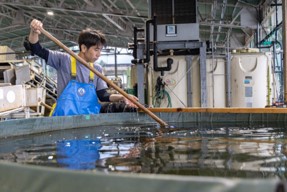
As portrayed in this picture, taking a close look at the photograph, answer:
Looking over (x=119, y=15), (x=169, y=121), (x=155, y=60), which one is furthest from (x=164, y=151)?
(x=119, y=15)

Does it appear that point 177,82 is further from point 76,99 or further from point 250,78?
point 76,99

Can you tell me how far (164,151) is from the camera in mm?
2252

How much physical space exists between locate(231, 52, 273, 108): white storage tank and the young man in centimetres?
432

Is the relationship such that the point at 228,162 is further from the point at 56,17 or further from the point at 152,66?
the point at 56,17

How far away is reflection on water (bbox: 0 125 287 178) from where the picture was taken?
1.72 metres

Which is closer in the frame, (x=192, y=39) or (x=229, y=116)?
(x=229, y=116)

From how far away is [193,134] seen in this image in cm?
309

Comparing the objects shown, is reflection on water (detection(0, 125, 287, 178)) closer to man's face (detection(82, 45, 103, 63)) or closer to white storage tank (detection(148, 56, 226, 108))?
man's face (detection(82, 45, 103, 63))

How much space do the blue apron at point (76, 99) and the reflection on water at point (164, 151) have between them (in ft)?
1.01

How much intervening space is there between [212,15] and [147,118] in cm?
870

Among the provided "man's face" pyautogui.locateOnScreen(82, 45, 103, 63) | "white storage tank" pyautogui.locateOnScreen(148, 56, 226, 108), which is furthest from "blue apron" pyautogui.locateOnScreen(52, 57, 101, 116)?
"white storage tank" pyautogui.locateOnScreen(148, 56, 226, 108)

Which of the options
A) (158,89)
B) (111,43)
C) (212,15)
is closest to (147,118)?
(158,89)

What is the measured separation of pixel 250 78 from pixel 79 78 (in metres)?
4.88

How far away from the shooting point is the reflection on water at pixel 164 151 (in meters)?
1.72
